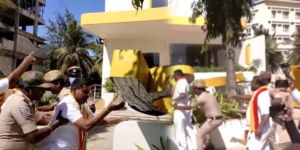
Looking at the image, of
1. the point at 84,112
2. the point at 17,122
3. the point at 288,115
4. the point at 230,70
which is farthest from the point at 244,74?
the point at 17,122

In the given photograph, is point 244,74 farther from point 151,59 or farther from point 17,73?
point 17,73

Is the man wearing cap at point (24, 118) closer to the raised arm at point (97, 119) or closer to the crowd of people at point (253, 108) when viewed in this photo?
the raised arm at point (97, 119)

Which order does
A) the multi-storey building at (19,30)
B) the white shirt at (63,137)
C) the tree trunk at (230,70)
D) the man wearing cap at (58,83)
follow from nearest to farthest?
the tree trunk at (230,70) → the white shirt at (63,137) → the man wearing cap at (58,83) → the multi-storey building at (19,30)

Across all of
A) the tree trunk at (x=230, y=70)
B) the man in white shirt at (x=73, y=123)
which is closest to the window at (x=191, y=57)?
the tree trunk at (x=230, y=70)

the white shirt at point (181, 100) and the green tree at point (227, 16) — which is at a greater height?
the green tree at point (227, 16)

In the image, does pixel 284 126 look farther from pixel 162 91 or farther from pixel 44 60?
pixel 44 60

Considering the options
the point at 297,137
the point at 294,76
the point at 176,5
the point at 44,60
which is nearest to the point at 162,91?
the point at 176,5

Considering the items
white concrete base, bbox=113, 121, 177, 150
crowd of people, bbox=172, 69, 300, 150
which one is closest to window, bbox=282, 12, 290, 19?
crowd of people, bbox=172, 69, 300, 150
